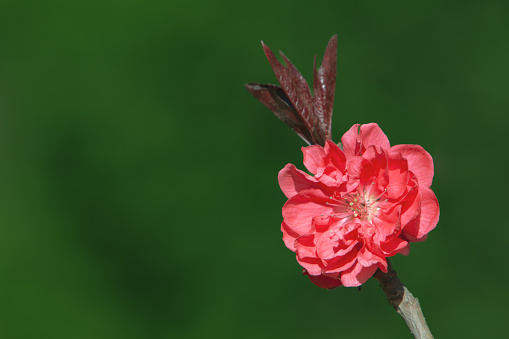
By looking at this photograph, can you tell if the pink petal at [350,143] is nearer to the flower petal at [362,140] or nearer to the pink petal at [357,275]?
the flower petal at [362,140]

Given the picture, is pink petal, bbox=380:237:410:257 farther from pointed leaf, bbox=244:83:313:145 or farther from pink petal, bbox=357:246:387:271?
pointed leaf, bbox=244:83:313:145

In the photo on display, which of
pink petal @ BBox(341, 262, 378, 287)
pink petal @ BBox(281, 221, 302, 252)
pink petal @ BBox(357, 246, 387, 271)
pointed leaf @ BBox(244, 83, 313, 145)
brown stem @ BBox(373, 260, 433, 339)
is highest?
pointed leaf @ BBox(244, 83, 313, 145)

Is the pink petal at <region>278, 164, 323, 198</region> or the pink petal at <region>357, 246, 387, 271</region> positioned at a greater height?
the pink petal at <region>278, 164, 323, 198</region>

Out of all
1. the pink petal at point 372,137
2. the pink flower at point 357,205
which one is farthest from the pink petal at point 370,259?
the pink petal at point 372,137

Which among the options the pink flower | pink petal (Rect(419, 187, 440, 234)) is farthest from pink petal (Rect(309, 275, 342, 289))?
pink petal (Rect(419, 187, 440, 234))

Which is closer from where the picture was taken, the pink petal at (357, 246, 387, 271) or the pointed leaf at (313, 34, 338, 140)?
the pink petal at (357, 246, 387, 271)

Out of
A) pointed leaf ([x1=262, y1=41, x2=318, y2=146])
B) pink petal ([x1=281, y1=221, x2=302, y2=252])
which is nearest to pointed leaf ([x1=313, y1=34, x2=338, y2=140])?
pointed leaf ([x1=262, y1=41, x2=318, y2=146])

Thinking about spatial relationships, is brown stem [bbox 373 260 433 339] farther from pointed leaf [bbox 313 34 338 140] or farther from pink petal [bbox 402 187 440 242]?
pointed leaf [bbox 313 34 338 140]
